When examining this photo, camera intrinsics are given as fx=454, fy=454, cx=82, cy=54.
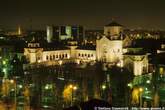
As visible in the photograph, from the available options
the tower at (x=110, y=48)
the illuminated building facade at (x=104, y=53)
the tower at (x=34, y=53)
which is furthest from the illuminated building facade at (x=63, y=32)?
the tower at (x=110, y=48)

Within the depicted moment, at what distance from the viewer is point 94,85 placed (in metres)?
16.3

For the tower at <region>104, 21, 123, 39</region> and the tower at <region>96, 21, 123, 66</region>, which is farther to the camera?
the tower at <region>104, 21, 123, 39</region>

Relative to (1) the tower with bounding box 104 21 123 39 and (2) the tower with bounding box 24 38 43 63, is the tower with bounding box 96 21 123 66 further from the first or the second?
(2) the tower with bounding box 24 38 43 63

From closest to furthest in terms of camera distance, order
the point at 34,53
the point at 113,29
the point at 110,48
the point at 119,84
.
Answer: the point at 119,84 → the point at 110,48 → the point at 34,53 → the point at 113,29

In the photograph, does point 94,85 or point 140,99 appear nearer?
point 140,99

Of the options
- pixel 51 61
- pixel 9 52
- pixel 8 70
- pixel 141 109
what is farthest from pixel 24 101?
pixel 9 52

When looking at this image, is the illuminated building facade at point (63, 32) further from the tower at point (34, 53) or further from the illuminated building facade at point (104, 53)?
the tower at point (34, 53)

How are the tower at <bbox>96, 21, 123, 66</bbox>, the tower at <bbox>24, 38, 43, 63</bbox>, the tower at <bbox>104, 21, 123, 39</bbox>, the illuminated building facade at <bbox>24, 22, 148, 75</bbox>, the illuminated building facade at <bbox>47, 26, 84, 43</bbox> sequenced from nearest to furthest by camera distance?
the illuminated building facade at <bbox>24, 22, 148, 75</bbox> < the tower at <bbox>96, 21, 123, 66</bbox> < the tower at <bbox>24, 38, 43, 63</bbox> < the tower at <bbox>104, 21, 123, 39</bbox> < the illuminated building facade at <bbox>47, 26, 84, 43</bbox>

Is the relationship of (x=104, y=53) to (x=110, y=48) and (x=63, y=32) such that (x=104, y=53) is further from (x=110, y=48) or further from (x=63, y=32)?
(x=63, y=32)

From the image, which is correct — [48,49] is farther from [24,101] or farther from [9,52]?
[24,101]

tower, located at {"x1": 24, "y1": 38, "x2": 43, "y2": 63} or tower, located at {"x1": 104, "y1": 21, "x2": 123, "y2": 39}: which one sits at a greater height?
tower, located at {"x1": 104, "y1": 21, "x2": 123, "y2": 39}

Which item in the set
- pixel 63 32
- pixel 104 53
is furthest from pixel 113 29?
pixel 63 32

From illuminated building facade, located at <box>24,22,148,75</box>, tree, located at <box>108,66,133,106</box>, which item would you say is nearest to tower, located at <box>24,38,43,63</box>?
illuminated building facade, located at <box>24,22,148,75</box>

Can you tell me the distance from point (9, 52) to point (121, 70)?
28.7ft
